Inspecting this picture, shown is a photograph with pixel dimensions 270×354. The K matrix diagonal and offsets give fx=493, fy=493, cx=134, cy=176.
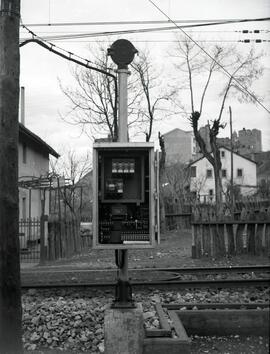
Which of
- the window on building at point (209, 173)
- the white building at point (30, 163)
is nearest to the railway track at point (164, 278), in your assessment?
the white building at point (30, 163)

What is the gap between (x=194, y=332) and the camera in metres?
6.74

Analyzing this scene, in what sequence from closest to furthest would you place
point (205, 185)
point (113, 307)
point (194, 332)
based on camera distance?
point (113, 307)
point (194, 332)
point (205, 185)

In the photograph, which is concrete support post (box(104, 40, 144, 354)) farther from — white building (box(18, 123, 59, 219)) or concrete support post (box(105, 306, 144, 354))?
white building (box(18, 123, 59, 219))

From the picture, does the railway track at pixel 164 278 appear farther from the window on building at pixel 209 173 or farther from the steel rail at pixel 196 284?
the window on building at pixel 209 173

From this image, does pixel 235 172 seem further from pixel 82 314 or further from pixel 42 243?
pixel 82 314

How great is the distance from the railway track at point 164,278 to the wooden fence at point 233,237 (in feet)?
8.29

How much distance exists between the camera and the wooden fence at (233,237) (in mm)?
13180

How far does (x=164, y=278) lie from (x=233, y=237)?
4063 mm

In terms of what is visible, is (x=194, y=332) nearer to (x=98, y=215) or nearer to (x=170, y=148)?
(x=98, y=215)

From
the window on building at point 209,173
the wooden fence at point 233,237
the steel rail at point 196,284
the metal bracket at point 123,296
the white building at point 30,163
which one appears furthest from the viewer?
the window on building at point 209,173

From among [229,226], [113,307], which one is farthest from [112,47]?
[229,226]

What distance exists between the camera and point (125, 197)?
566cm

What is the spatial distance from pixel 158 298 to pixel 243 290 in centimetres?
183

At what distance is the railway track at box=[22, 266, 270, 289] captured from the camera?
915 centimetres
